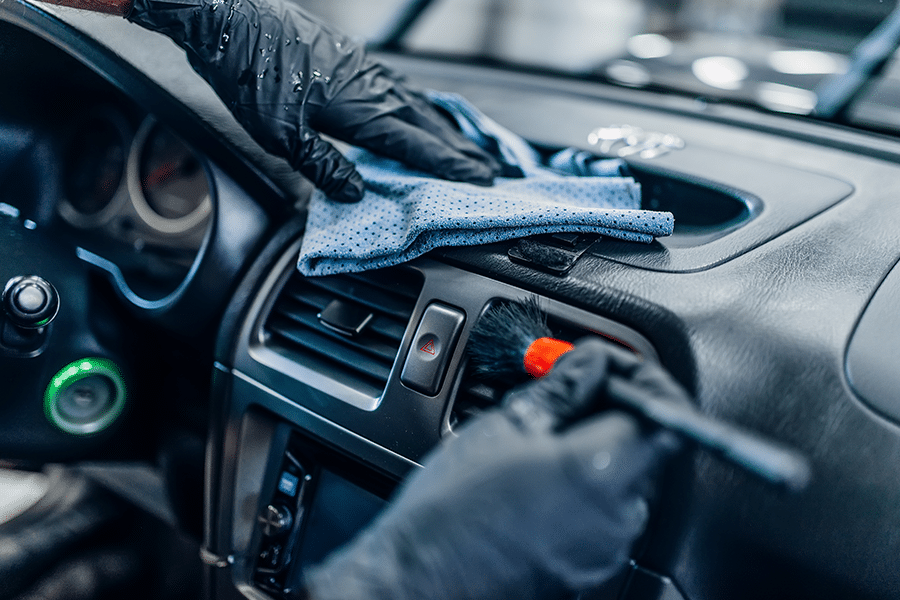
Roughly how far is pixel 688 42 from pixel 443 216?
3.11ft

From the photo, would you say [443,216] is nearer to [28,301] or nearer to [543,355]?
[543,355]

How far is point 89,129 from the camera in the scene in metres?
1.19

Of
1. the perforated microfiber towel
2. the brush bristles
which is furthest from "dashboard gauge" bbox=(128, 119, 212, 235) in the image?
the brush bristles

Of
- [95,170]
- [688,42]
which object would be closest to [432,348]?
[95,170]

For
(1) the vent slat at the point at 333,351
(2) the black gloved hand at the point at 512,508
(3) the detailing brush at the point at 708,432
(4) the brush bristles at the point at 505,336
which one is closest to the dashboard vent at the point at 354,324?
(1) the vent slat at the point at 333,351

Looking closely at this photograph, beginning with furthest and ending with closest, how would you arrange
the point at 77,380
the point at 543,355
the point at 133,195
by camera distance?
the point at 133,195
the point at 77,380
the point at 543,355

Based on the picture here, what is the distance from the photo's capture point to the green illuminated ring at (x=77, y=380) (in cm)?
93

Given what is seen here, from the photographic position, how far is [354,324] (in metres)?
0.79

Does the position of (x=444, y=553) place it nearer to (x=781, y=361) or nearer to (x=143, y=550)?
(x=781, y=361)

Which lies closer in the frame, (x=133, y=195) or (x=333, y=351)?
(x=333, y=351)

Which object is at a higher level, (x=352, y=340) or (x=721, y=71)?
(x=721, y=71)

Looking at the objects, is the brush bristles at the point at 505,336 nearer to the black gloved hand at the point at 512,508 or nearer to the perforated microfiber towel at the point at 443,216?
the perforated microfiber towel at the point at 443,216

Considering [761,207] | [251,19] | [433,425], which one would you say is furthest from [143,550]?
[761,207]

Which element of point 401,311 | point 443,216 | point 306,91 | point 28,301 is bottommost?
point 28,301
